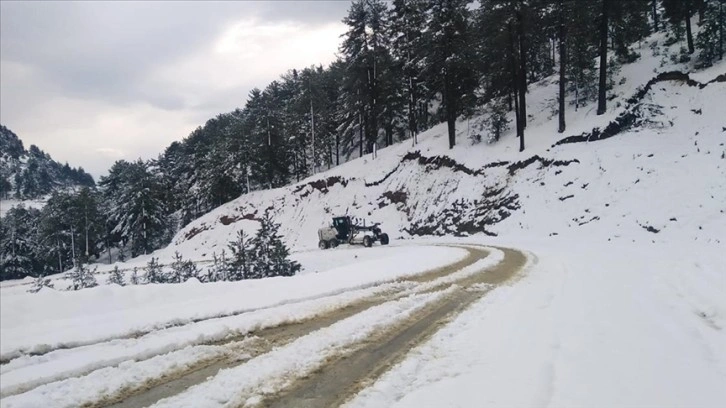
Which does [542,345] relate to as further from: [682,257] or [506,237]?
[506,237]

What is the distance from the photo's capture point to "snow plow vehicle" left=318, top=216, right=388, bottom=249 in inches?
1195

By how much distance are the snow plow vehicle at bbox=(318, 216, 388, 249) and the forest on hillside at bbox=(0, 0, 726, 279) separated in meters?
13.2

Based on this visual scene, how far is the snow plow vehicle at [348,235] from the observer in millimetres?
30359

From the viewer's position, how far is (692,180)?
20828mm

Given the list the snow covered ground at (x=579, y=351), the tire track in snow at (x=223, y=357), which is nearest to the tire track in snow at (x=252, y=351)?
the tire track in snow at (x=223, y=357)

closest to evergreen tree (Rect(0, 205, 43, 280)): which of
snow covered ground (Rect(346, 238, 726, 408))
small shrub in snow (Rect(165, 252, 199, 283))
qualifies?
small shrub in snow (Rect(165, 252, 199, 283))

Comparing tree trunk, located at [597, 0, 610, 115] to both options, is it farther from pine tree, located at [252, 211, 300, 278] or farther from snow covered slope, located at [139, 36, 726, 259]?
pine tree, located at [252, 211, 300, 278]

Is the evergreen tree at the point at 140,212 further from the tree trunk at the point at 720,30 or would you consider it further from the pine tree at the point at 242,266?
the tree trunk at the point at 720,30

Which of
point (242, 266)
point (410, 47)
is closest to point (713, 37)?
point (410, 47)

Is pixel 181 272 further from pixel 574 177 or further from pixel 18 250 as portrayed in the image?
pixel 18 250

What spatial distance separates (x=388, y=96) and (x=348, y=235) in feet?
72.9

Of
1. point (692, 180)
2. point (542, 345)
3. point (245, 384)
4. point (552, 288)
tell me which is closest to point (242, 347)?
point (245, 384)

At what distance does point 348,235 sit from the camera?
3166cm

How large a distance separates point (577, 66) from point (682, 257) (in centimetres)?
2484
